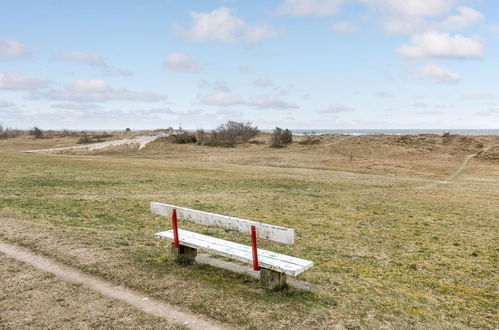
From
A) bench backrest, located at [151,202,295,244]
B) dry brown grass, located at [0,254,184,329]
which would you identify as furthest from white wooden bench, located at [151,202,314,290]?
dry brown grass, located at [0,254,184,329]

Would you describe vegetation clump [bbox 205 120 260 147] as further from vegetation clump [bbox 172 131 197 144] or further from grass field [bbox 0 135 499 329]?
grass field [bbox 0 135 499 329]

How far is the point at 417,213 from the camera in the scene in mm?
20141

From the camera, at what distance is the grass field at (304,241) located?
24.5 feet

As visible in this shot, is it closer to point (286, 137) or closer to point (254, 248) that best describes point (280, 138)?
point (286, 137)

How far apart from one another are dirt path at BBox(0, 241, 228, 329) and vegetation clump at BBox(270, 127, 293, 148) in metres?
65.7

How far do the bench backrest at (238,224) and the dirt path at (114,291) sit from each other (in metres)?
1.92

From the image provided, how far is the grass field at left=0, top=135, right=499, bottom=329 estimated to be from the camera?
748 cm

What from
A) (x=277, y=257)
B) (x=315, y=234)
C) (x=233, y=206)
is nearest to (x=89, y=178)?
(x=233, y=206)

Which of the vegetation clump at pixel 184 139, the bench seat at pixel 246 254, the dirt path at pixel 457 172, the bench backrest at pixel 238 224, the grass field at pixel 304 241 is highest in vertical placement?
the vegetation clump at pixel 184 139

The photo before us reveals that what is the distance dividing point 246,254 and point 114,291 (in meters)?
2.71

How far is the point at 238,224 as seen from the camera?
26.5 ft

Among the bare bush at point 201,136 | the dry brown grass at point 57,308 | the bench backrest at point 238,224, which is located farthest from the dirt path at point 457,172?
the bare bush at point 201,136

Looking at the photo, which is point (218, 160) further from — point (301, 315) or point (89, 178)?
point (301, 315)

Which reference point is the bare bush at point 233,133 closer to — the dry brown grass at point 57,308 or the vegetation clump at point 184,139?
the vegetation clump at point 184,139
